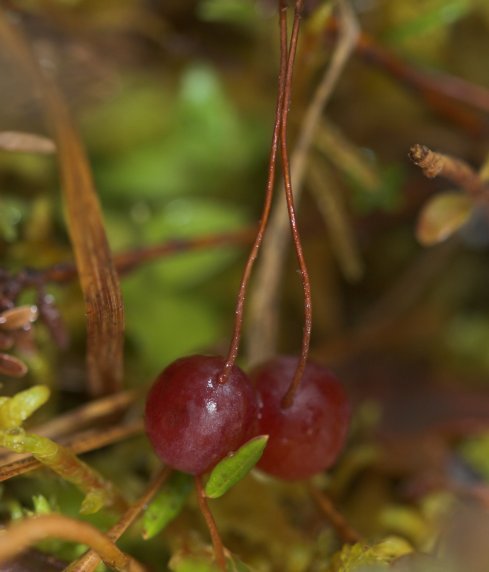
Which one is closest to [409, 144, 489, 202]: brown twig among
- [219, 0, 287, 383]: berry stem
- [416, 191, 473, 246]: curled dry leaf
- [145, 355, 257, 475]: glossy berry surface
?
[416, 191, 473, 246]: curled dry leaf

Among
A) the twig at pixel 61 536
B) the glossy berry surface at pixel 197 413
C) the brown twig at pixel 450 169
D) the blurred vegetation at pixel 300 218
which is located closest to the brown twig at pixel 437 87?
the blurred vegetation at pixel 300 218

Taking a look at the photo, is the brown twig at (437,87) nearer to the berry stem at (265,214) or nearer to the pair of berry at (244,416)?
the berry stem at (265,214)

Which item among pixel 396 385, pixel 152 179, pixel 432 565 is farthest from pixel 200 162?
pixel 432 565

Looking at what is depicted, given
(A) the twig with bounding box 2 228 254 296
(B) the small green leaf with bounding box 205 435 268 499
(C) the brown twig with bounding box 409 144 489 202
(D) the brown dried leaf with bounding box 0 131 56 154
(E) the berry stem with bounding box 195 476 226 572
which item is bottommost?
(E) the berry stem with bounding box 195 476 226 572

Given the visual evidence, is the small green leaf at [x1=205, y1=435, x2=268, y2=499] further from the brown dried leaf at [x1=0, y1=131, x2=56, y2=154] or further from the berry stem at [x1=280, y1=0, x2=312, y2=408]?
the brown dried leaf at [x1=0, y1=131, x2=56, y2=154]

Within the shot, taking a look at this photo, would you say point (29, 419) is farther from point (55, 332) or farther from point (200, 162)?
point (200, 162)

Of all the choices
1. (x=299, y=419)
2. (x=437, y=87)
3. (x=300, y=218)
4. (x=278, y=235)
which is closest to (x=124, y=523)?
(x=299, y=419)
